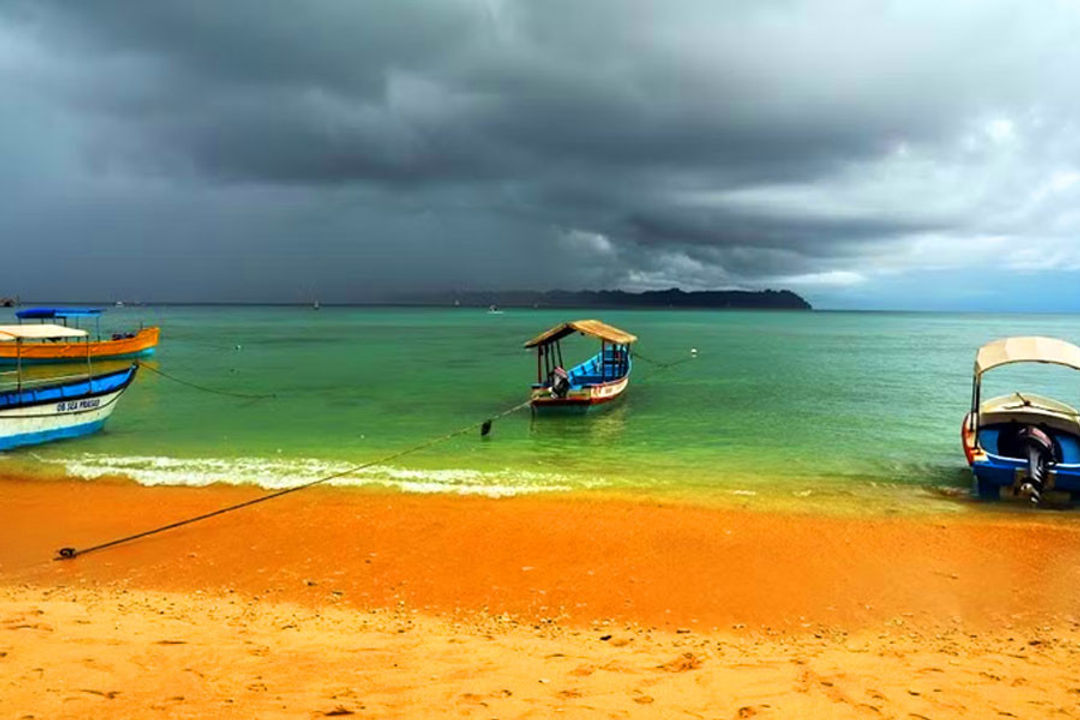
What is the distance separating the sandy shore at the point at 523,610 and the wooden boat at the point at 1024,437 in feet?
3.11

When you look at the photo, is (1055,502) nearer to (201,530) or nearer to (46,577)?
(201,530)

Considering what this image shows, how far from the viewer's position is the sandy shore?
17.1 ft

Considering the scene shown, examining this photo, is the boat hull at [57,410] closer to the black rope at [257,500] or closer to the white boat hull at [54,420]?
the white boat hull at [54,420]

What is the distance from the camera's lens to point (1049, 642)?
23.1ft

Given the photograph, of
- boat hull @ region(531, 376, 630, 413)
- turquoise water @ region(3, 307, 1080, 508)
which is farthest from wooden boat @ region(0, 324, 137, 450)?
boat hull @ region(531, 376, 630, 413)

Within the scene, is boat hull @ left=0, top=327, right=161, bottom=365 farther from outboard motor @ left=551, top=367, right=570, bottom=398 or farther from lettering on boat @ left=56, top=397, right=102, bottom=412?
outboard motor @ left=551, top=367, right=570, bottom=398

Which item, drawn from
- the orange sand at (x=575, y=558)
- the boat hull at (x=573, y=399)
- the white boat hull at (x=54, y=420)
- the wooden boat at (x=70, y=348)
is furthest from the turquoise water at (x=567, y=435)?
the wooden boat at (x=70, y=348)

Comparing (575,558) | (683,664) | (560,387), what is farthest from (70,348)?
(683,664)

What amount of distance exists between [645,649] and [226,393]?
28.2m

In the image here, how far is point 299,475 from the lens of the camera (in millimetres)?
15086

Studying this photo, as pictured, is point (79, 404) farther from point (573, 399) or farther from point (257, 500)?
point (573, 399)

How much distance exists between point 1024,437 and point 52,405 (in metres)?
24.8

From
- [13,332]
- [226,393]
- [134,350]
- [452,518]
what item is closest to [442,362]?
[226,393]

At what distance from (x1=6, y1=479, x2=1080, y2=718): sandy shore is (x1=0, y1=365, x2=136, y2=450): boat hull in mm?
5274
